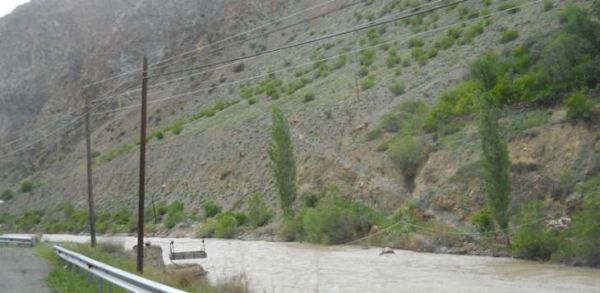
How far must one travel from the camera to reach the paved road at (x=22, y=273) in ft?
59.3

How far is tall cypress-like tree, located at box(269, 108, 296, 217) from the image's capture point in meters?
47.7

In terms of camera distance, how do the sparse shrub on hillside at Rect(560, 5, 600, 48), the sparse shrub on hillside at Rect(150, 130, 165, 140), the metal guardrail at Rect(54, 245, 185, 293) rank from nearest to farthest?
the metal guardrail at Rect(54, 245, 185, 293)
the sparse shrub on hillside at Rect(560, 5, 600, 48)
the sparse shrub on hillside at Rect(150, 130, 165, 140)

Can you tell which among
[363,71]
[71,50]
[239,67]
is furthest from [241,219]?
[71,50]

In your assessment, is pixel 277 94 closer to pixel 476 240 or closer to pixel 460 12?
pixel 460 12

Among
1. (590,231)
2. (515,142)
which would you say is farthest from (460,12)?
(590,231)

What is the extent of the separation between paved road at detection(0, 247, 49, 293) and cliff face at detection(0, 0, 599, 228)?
58.2 feet

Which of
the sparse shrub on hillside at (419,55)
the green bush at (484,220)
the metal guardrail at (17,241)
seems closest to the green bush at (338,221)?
the green bush at (484,220)

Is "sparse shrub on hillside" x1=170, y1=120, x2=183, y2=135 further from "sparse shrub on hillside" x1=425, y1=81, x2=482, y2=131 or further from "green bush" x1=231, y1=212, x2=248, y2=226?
"sparse shrub on hillside" x1=425, y1=81, x2=482, y2=131

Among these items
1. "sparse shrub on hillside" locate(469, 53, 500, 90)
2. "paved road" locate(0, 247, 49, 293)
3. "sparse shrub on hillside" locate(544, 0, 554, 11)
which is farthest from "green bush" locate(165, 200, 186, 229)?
"sparse shrub on hillside" locate(544, 0, 554, 11)

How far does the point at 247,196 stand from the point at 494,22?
21.5 m

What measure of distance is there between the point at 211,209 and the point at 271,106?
11086 millimetres

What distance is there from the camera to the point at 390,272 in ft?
90.5

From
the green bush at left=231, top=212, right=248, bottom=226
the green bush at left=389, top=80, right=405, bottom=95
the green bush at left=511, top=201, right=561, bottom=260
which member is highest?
the green bush at left=389, top=80, right=405, bottom=95

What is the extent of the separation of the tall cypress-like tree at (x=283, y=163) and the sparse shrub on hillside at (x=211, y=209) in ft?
25.6
